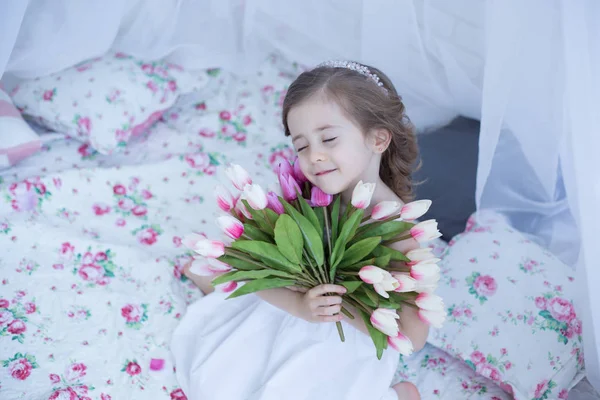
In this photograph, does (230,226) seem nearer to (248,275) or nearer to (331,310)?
(248,275)

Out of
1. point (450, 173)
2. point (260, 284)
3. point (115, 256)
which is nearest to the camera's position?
point (260, 284)

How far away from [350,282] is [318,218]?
6.6 inches

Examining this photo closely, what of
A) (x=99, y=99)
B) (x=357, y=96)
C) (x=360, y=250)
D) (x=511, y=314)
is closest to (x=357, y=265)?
(x=360, y=250)

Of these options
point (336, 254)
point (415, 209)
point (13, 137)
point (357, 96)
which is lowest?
point (13, 137)

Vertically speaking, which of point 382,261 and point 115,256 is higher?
point 382,261

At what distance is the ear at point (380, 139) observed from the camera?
1.22 meters

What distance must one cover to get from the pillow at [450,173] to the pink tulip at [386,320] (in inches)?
32.1

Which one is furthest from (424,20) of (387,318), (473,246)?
(387,318)

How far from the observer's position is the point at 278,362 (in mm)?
1228

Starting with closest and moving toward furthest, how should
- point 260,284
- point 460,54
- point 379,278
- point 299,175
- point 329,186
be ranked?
point 379,278
point 260,284
point 329,186
point 299,175
point 460,54

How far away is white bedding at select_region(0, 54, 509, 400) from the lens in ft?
4.21

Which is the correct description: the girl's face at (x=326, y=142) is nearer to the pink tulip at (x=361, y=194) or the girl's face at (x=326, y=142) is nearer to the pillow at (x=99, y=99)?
the pink tulip at (x=361, y=194)

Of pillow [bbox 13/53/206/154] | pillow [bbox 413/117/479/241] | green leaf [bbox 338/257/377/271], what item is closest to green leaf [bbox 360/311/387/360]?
green leaf [bbox 338/257/377/271]

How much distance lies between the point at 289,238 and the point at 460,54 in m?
0.99
